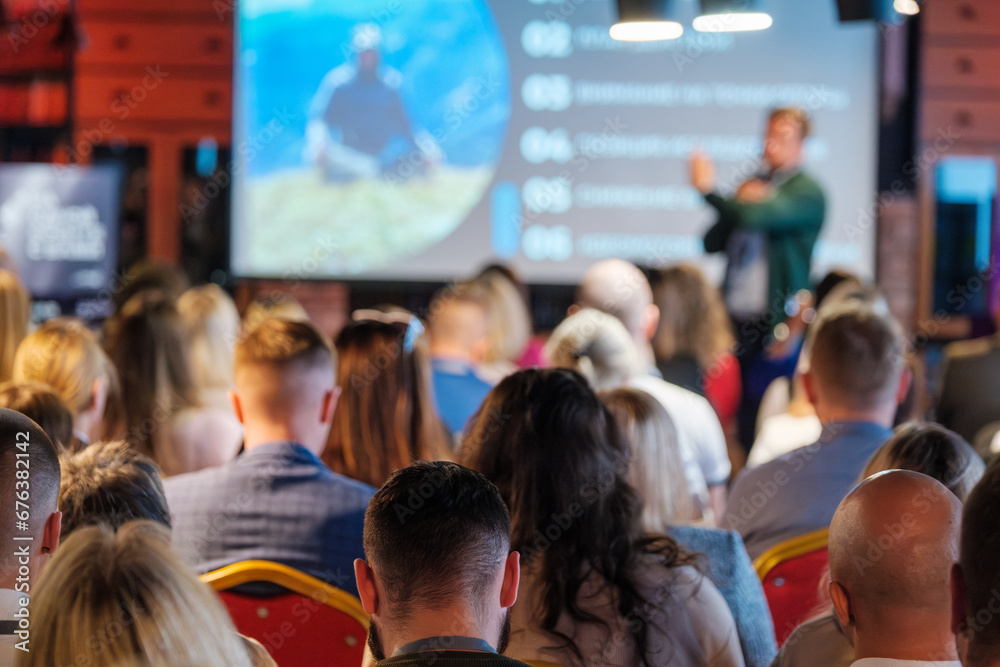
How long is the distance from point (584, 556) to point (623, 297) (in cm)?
215

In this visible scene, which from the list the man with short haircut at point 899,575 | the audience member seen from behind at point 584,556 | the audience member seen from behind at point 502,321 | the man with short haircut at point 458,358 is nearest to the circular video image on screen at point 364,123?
the audience member seen from behind at point 502,321

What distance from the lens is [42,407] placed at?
2340mm

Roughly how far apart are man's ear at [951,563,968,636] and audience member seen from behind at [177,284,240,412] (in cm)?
261

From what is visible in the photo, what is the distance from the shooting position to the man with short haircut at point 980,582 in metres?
1.12

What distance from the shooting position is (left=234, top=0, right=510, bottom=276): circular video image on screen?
5.73 metres

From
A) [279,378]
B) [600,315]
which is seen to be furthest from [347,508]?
[600,315]

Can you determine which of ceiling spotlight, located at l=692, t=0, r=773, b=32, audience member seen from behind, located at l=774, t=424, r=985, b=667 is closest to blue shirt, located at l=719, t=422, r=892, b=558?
audience member seen from behind, located at l=774, t=424, r=985, b=667

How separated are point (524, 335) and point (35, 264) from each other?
2844mm

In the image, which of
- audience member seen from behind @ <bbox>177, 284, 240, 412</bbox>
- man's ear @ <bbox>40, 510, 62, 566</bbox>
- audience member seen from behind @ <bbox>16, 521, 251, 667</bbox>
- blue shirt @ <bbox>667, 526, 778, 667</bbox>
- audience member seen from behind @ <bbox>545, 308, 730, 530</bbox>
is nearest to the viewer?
audience member seen from behind @ <bbox>16, 521, 251, 667</bbox>

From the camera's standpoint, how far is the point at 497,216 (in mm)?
5855

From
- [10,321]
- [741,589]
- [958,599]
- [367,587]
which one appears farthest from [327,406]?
[958,599]

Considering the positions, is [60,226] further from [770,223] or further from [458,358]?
[770,223]

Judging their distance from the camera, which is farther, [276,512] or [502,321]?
[502,321]

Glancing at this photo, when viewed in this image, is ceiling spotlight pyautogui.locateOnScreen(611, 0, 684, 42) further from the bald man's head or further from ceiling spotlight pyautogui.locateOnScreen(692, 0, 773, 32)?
the bald man's head
